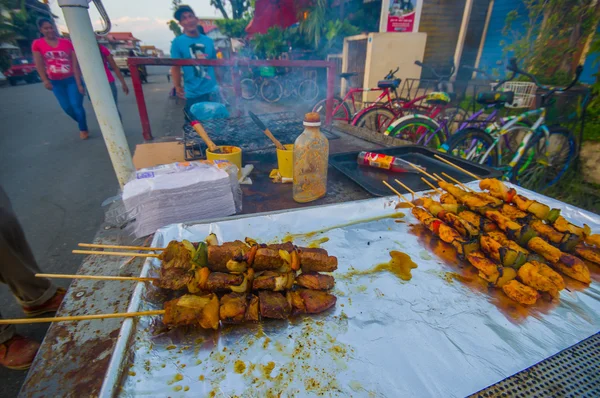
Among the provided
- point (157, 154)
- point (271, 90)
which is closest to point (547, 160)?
point (157, 154)

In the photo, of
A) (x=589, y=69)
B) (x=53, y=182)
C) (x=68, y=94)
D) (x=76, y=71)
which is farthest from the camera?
(x=68, y=94)

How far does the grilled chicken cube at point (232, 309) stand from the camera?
4.38ft

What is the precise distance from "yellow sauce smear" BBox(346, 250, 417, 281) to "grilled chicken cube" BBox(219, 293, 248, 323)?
0.69 m

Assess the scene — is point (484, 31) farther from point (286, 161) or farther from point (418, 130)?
point (286, 161)

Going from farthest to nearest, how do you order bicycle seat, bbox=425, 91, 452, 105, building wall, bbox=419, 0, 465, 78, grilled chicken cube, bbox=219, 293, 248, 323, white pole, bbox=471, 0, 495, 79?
building wall, bbox=419, 0, 465, 78
white pole, bbox=471, 0, 495, 79
bicycle seat, bbox=425, 91, 452, 105
grilled chicken cube, bbox=219, 293, 248, 323

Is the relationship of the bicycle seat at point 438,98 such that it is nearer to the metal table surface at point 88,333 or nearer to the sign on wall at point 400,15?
the metal table surface at point 88,333

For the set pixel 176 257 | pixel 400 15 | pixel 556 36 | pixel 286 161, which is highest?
pixel 400 15

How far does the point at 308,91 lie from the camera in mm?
13000

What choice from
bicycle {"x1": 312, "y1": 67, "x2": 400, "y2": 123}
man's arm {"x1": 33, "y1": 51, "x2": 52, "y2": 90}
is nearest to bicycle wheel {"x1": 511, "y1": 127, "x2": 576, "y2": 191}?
bicycle {"x1": 312, "y1": 67, "x2": 400, "y2": 123}

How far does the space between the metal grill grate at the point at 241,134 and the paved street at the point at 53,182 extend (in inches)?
85.5

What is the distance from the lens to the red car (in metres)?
20.0

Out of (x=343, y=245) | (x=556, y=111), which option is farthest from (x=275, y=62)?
(x=556, y=111)

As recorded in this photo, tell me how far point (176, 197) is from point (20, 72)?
29266 mm

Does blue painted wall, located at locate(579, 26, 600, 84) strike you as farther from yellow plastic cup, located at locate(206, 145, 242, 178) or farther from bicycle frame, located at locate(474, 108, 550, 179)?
yellow plastic cup, located at locate(206, 145, 242, 178)
